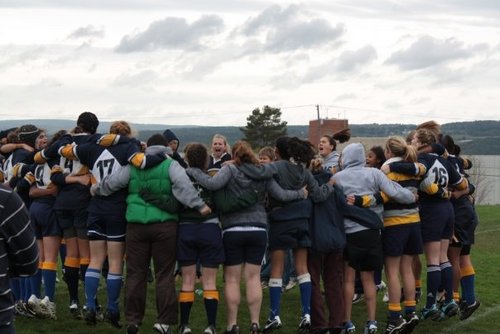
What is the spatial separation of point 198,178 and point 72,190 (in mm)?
1529

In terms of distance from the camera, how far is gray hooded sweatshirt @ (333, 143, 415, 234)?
892 cm

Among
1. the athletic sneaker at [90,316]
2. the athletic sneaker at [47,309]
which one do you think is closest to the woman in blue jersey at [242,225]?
the athletic sneaker at [90,316]

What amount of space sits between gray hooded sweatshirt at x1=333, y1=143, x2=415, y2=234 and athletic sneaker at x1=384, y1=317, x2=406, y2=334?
1034 millimetres

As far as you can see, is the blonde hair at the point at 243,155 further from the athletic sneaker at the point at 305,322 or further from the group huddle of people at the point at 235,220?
the athletic sneaker at the point at 305,322

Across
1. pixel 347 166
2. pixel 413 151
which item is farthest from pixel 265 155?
pixel 413 151

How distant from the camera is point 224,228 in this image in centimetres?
832

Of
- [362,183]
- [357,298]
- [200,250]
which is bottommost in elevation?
[357,298]

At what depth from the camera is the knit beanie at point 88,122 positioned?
8875mm

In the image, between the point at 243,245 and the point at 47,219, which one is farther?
the point at 47,219

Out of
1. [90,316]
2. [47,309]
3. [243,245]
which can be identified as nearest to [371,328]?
[243,245]

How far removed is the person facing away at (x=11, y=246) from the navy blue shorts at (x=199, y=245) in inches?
132

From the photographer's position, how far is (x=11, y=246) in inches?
184

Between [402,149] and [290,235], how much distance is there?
5.37ft

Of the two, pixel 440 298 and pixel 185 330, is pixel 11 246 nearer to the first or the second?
pixel 185 330
